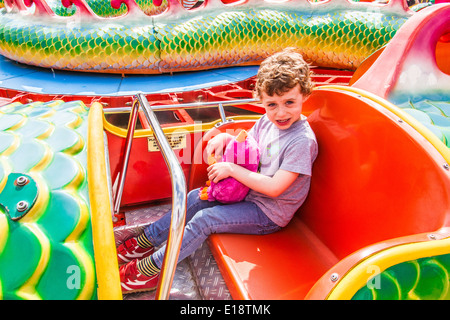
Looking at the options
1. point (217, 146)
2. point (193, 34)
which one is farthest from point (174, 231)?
point (193, 34)

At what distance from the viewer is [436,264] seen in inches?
24.1

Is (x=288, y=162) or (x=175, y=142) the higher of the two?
(x=288, y=162)

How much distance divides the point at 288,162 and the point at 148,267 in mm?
599

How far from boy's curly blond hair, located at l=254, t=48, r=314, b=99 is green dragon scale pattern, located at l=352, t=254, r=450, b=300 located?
1.86ft

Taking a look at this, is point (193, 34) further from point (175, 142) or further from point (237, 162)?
point (237, 162)

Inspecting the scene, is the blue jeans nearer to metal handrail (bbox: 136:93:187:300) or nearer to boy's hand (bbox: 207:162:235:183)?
boy's hand (bbox: 207:162:235:183)

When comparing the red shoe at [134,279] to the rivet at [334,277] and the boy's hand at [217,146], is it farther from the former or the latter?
the rivet at [334,277]

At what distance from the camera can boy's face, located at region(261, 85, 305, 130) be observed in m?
0.95

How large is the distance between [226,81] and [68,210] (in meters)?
2.48

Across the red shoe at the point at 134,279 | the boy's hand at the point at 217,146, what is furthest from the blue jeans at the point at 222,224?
the boy's hand at the point at 217,146

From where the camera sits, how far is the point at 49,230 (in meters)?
0.55

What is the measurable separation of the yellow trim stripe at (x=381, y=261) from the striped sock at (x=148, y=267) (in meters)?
0.65
